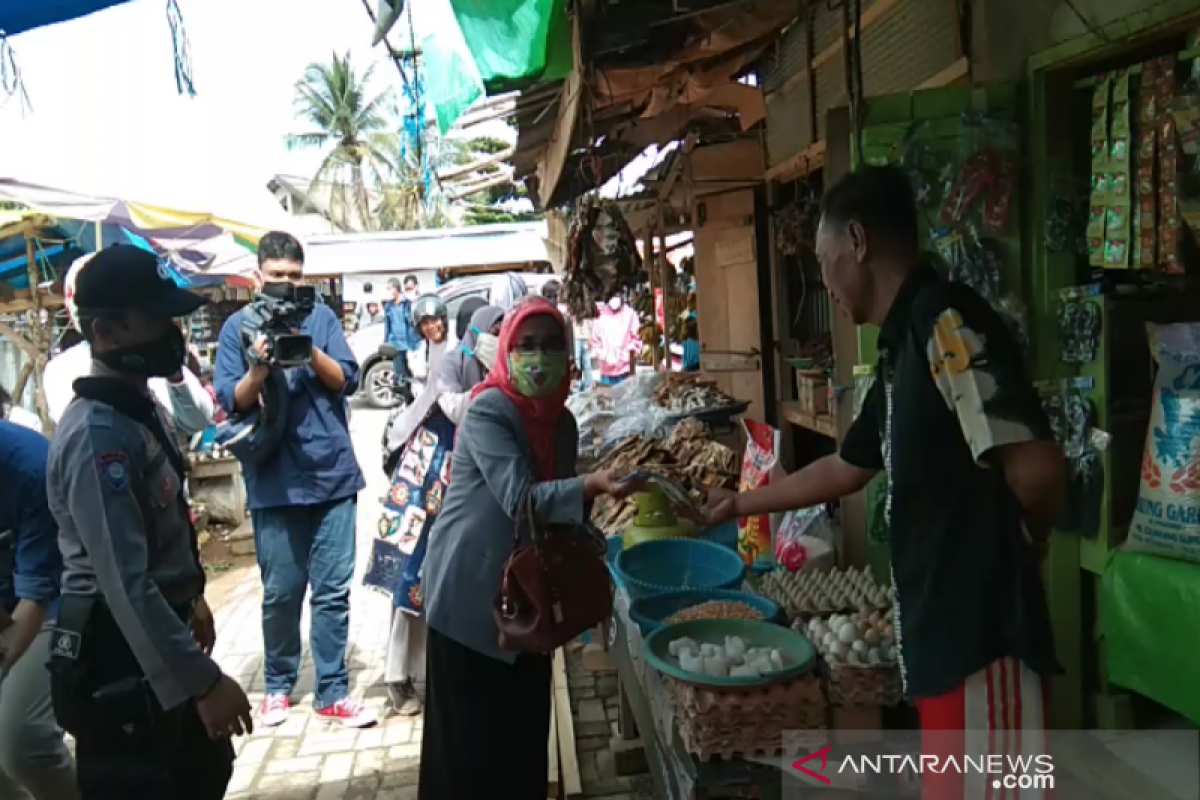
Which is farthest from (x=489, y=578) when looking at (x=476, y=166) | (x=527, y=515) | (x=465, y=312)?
(x=476, y=166)

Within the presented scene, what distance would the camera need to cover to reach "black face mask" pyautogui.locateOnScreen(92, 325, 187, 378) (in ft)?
7.05

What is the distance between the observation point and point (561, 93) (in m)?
4.87

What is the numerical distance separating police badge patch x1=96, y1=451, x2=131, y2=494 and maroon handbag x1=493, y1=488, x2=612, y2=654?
1.01 meters

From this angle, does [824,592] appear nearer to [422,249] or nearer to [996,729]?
[996,729]

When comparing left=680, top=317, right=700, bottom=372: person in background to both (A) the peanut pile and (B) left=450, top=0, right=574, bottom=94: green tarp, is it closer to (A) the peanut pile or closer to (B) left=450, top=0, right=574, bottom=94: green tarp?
(B) left=450, top=0, right=574, bottom=94: green tarp

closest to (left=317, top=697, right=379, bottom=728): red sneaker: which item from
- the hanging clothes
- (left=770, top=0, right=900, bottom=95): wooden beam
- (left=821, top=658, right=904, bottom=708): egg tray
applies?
(left=821, top=658, right=904, bottom=708): egg tray

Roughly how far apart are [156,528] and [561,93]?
138 inches

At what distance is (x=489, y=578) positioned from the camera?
2.59 m

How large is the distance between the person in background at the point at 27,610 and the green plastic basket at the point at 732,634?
1850 mm

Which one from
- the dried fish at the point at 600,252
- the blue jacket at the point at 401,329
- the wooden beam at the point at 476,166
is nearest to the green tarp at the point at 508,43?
the dried fish at the point at 600,252

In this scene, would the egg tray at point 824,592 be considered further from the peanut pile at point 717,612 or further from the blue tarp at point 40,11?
the blue tarp at point 40,11

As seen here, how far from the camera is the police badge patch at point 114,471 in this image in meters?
2.03

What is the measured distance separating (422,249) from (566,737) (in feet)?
50.6

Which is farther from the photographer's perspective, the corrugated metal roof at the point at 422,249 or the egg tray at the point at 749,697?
the corrugated metal roof at the point at 422,249
